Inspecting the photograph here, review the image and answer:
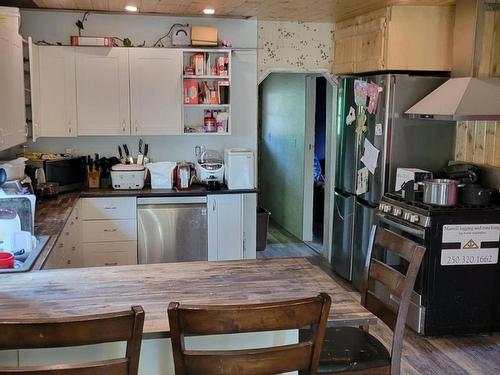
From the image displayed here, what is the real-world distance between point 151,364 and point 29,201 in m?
1.64

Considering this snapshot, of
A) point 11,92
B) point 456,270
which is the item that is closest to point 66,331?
point 11,92

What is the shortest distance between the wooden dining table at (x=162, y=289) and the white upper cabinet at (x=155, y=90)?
2.90 m

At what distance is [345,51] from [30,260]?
148 inches

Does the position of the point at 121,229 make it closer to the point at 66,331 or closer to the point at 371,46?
the point at 371,46

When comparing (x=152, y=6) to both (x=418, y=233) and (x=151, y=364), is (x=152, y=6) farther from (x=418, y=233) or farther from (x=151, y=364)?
(x=151, y=364)

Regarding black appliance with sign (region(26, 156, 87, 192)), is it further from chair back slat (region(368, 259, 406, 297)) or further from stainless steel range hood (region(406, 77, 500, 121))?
chair back slat (region(368, 259, 406, 297))

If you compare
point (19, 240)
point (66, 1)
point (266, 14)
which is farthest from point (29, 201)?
point (266, 14)

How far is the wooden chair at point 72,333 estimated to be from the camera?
1.33m

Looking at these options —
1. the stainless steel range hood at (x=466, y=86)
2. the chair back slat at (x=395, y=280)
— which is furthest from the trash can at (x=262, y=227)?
the chair back slat at (x=395, y=280)

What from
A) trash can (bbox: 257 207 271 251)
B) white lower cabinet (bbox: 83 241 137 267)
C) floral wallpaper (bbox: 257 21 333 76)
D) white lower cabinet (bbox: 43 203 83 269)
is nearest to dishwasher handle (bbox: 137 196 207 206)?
white lower cabinet (bbox: 83 241 137 267)

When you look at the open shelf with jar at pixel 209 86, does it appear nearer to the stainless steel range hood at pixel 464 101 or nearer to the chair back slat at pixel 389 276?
the stainless steel range hood at pixel 464 101

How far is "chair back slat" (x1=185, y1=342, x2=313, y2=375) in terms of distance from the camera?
4.83 feet

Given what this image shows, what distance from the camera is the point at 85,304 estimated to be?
193 centimetres

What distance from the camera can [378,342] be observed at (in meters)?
2.30
